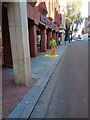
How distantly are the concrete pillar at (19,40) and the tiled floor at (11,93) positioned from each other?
377mm

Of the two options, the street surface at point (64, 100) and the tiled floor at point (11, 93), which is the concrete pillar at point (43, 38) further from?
the street surface at point (64, 100)

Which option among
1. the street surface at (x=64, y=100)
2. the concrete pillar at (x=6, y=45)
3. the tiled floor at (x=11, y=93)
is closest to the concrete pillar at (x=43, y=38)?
the concrete pillar at (x=6, y=45)

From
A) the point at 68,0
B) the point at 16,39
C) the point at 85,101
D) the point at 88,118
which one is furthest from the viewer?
the point at 68,0

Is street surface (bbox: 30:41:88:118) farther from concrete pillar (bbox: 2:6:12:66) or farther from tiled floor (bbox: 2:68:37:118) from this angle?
concrete pillar (bbox: 2:6:12:66)

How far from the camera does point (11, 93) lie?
724cm

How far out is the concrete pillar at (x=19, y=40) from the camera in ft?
26.4

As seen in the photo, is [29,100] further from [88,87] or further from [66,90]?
[88,87]

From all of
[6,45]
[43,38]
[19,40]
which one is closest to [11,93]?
[19,40]

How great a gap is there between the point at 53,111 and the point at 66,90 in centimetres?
208

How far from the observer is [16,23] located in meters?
8.14

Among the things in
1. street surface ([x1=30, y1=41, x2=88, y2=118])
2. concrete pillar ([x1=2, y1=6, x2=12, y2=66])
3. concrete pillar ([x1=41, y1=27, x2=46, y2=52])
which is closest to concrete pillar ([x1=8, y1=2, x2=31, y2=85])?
street surface ([x1=30, y1=41, x2=88, y2=118])

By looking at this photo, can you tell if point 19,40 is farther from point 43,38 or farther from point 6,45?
point 43,38

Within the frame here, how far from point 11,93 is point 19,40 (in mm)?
2183

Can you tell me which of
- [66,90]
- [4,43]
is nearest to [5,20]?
[4,43]
